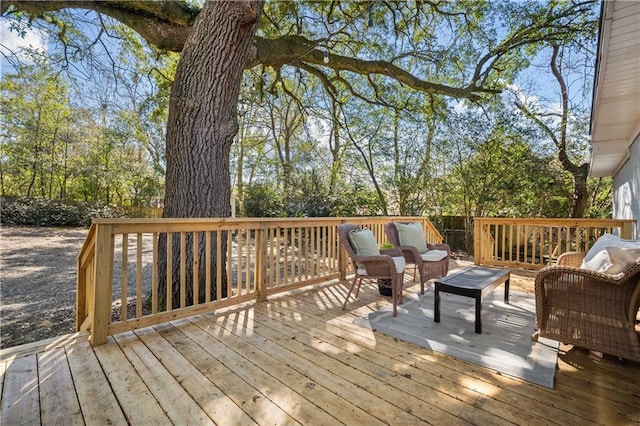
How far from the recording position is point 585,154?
7359 millimetres

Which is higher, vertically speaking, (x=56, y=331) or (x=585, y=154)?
(x=585, y=154)

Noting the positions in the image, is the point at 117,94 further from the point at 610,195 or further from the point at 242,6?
Result: the point at 610,195

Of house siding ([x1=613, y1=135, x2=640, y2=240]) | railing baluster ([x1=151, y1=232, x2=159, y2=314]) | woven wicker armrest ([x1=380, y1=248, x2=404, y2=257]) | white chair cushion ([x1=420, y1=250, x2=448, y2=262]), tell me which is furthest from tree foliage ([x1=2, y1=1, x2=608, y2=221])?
white chair cushion ([x1=420, y1=250, x2=448, y2=262])

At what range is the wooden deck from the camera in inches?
60.1

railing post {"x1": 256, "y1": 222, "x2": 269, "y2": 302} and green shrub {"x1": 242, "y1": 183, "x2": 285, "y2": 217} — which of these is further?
green shrub {"x1": 242, "y1": 183, "x2": 285, "y2": 217}

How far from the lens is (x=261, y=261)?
3.53 metres

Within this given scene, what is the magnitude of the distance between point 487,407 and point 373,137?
805cm

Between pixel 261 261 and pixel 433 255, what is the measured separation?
2.38 metres

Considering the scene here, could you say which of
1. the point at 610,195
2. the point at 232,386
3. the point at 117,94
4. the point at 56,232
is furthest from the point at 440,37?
the point at 56,232

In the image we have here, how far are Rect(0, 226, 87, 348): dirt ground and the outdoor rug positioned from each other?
11.7 ft

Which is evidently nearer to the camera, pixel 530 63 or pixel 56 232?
pixel 530 63

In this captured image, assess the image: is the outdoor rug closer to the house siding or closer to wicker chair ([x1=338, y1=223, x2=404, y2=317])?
wicker chair ([x1=338, y1=223, x2=404, y2=317])

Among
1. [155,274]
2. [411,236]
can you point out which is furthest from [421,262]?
[155,274]

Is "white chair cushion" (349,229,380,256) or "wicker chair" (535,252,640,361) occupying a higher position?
"white chair cushion" (349,229,380,256)
